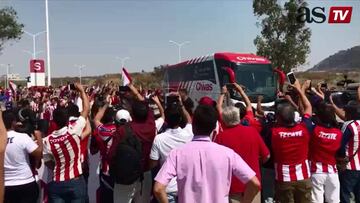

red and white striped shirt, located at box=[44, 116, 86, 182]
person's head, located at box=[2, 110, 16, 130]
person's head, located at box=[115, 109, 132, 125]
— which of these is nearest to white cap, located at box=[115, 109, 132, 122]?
person's head, located at box=[115, 109, 132, 125]

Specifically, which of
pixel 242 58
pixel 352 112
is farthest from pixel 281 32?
pixel 352 112

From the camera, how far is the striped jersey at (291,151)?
4836mm

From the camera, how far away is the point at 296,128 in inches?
190

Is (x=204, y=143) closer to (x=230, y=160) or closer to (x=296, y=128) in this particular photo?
(x=230, y=160)

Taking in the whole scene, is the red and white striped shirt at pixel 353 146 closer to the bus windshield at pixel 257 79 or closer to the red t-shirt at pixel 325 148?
the red t-shirt at pixel 325 148

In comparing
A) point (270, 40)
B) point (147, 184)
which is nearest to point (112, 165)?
point (147, 184)

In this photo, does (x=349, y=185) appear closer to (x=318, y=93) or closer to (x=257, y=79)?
(x=318, y=93)

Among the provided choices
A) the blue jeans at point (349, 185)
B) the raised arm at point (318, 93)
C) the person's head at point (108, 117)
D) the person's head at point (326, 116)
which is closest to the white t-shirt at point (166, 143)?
the person's head at point (108, 117)

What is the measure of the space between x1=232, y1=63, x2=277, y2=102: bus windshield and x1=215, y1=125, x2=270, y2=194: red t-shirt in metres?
15.7

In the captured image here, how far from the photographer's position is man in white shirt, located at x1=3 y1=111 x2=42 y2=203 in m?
4.39

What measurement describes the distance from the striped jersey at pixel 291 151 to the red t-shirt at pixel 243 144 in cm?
60

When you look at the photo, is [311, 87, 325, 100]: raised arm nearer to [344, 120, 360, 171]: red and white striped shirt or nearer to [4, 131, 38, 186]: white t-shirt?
[344, 120, 360, 171]: red and white striped shirt

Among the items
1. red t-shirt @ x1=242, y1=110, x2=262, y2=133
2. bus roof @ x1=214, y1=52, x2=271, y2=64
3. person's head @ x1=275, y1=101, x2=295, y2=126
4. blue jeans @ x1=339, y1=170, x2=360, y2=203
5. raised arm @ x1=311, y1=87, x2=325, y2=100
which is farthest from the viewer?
bus roof @ x1=214, y1=52, x2=271, y2=64

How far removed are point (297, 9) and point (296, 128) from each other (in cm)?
2734
